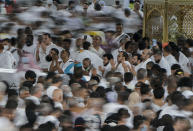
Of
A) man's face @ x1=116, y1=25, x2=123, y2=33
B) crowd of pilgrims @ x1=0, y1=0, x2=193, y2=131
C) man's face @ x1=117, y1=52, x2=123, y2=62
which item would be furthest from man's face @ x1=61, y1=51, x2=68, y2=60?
man's face @ x1=116, y1=25, x2=123, y2=33

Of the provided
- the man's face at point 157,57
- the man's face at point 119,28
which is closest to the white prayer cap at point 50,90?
the man's face at point 157,57

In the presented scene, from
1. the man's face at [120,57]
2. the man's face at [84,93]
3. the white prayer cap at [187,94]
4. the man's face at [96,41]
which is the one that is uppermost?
the man's face at [96,41]

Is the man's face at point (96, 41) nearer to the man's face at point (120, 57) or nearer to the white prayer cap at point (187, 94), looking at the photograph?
the man's face at point (120, 57)

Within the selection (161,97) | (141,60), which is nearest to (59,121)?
(161,97)

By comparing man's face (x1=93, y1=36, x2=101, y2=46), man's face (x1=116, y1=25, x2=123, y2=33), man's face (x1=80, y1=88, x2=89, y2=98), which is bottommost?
man's face (x1=80, y1=88, x2=89, y2=98)

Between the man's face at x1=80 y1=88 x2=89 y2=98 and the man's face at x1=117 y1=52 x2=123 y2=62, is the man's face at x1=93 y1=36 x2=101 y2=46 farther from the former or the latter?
the man's face at x1=80 y1=88 x2=89 y2=98

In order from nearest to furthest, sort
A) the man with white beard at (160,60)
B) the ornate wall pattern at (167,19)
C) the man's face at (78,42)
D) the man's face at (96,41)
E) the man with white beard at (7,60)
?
the man with white beard at (160,60) < the man with white beard at (7,60) < the man's face at (78,42) < the man's face at (96,41) < the ornate wall pattern at (167,19)

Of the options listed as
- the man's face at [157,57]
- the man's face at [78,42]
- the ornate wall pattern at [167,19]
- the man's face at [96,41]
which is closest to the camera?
the man's face at [157,57]

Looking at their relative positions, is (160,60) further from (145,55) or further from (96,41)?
(96,41)

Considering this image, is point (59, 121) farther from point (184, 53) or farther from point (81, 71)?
point (184, 53)

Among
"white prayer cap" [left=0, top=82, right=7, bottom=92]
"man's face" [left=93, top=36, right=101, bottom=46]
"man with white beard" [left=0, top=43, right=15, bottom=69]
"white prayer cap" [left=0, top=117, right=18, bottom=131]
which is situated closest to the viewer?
"white prayer cap" [left=0, top=117, right=18, bottom=131]

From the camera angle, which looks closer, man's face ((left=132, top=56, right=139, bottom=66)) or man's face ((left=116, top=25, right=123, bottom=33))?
man's face ((left=132, top=56, right=139, bottom=66))

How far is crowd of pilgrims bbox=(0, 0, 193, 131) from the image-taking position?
4.05 m

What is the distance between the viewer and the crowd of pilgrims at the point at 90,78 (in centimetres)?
405
